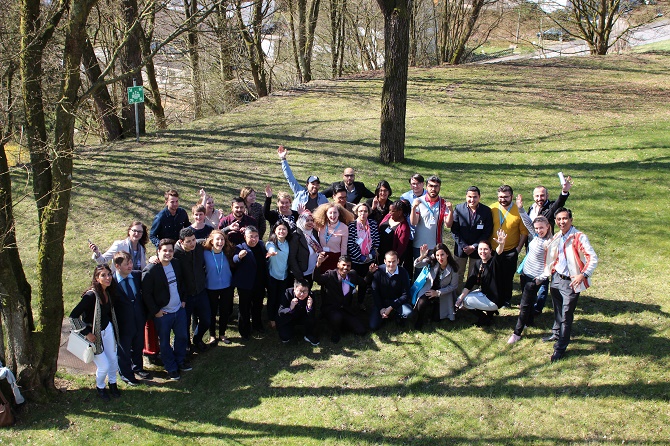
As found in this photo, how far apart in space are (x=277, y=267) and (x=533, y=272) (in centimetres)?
330

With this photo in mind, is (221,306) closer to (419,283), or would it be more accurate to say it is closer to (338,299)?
(338,299)

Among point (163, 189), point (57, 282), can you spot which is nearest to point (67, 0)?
point (57, 282)

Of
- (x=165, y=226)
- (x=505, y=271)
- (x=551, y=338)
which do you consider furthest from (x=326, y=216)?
(x=551, y=338)

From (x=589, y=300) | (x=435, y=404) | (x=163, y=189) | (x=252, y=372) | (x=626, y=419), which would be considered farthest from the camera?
(x=163, y=189)

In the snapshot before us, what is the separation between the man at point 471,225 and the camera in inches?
308

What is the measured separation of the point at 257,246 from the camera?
798 cm

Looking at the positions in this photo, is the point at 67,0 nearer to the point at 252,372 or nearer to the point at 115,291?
the point at 115,291

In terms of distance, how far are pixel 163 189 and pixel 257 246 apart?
20.1ft

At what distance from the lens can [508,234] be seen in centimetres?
772

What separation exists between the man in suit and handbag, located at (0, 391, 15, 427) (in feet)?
12.6

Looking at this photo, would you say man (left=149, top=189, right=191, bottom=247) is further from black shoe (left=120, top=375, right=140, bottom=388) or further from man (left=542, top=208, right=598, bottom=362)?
man (left=542, top=208, right=598, bottom=362)

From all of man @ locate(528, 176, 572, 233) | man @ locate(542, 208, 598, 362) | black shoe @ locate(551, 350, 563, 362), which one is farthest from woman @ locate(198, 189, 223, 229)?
black shoe @ locate(551, 350, 563, 362)

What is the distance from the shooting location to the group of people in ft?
23.1

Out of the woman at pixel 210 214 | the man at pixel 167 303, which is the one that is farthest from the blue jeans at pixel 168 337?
the woman at pixel 210 214
